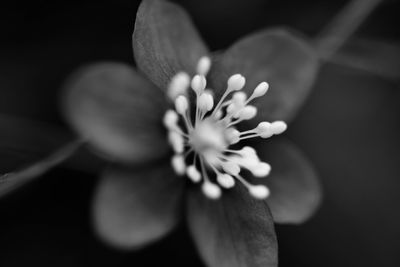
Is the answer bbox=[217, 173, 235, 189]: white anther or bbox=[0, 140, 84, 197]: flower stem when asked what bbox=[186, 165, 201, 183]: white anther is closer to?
bbox=[217, 173, 235, 189]: white anther

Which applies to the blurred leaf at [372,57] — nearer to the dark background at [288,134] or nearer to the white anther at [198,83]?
the dark background at [288,134]

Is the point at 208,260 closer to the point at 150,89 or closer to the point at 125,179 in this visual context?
the point at 125,179

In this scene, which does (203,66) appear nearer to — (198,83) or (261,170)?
(198,83)

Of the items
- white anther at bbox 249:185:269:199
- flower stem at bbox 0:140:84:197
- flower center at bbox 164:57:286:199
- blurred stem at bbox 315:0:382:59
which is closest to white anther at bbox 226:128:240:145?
flower center at bbox 164:57:286:199

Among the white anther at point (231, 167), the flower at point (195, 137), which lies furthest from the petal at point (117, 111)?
the white anther at point (231, 167)

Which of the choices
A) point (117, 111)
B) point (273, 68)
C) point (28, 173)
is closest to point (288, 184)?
point (273, 68)
